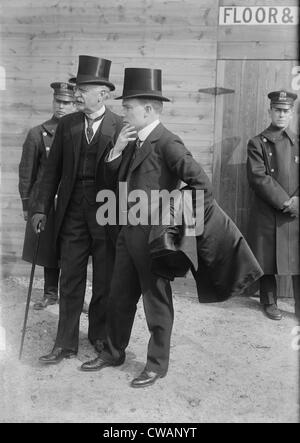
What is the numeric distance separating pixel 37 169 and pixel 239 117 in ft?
6.81

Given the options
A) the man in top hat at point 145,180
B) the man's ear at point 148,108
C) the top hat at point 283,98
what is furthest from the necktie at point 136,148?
the top hat at point 283,98

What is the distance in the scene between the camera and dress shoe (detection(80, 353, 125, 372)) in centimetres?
438

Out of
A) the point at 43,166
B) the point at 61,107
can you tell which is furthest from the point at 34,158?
the point at 61,107

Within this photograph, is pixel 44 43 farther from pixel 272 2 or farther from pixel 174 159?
pixel 174 159

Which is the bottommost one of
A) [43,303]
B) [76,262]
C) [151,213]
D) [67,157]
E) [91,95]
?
[43,303]

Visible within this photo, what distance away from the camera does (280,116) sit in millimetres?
5719

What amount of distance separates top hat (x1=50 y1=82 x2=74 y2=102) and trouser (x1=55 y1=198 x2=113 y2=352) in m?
1.65

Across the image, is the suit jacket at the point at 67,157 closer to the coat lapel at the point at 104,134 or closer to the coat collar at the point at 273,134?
the coat lapel at the point at 104,134

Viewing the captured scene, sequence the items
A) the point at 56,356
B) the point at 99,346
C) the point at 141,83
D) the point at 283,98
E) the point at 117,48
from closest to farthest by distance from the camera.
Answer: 1. the point at 141,83
2. the point at 56,356
3. the point at 99,346
4. the point at 283,98
5. the point at 117,48

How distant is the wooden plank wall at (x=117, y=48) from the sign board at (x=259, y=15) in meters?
0.13

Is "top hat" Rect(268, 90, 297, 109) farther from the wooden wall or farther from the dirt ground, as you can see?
the dirt ground

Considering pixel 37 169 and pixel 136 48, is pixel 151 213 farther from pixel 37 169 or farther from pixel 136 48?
pixel 136 48

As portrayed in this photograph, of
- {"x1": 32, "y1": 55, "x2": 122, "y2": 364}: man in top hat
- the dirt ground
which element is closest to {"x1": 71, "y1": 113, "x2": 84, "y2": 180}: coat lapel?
{"x1": 32, "y1": 55, "x2": 122, "y2": 364}: man in top hat

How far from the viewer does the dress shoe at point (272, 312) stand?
18.8 feet
